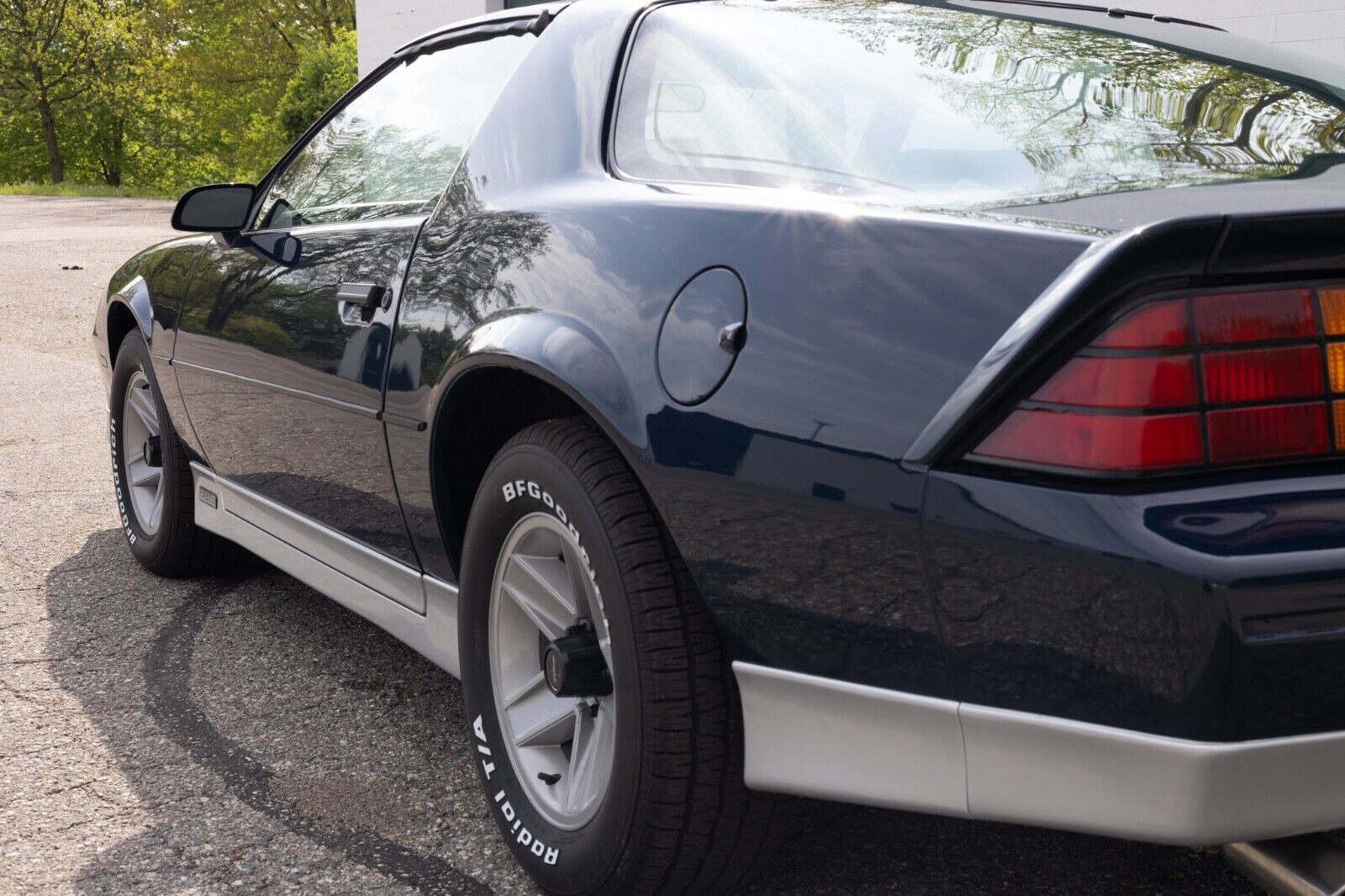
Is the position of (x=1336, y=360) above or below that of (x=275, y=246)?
above

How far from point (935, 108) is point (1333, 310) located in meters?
0.78

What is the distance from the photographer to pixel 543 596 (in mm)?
2420

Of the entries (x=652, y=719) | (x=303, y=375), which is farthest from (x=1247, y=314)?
(x=303, y=375)

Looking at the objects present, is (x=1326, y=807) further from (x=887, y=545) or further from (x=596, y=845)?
(x=596, y=845)

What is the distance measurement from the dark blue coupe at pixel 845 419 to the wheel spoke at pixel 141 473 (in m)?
1.50

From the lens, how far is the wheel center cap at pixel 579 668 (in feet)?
7.48

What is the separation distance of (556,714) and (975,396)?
1110 millimetres

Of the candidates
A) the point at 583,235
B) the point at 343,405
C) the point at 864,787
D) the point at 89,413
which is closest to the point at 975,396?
the point at 864,787

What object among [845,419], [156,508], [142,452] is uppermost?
[845,419]

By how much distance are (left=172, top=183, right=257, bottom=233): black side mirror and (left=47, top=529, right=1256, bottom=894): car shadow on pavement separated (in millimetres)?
1118

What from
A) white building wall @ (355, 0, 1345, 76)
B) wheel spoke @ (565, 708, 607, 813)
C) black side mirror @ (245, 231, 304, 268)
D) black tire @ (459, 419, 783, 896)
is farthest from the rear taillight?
white building wall @ (355, 0, 1345, 76)

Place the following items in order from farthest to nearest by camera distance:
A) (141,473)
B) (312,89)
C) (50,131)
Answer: (50,131), (312,89), (141,473)

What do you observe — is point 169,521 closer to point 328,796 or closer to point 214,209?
point 214,209

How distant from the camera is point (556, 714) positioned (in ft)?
8.02
